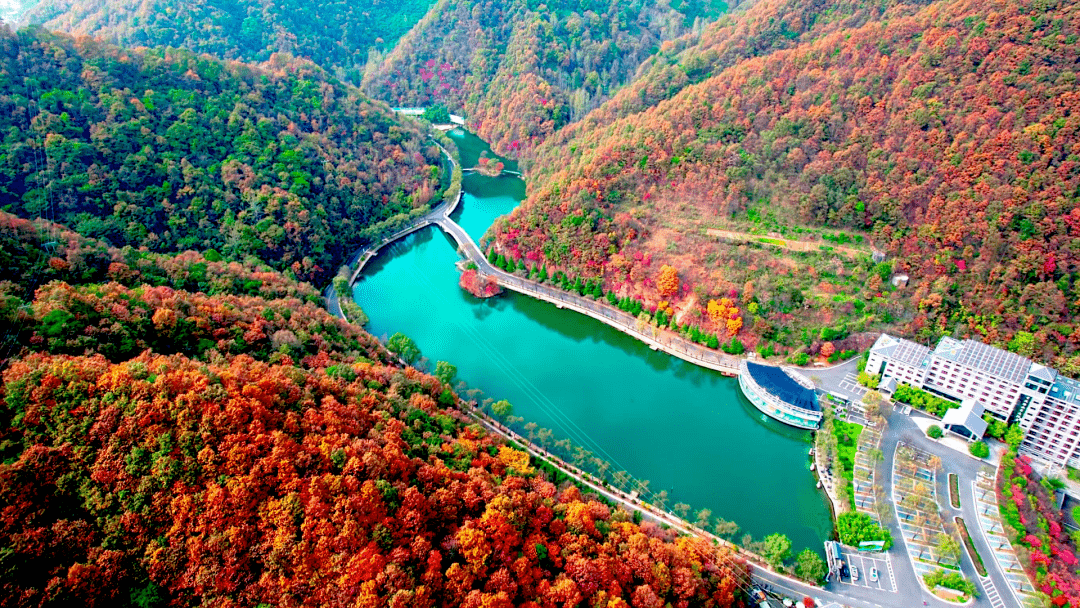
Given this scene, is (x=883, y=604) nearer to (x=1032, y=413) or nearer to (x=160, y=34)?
(x=1032, y=413)

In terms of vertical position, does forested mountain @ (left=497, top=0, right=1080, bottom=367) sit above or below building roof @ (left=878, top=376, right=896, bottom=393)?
above

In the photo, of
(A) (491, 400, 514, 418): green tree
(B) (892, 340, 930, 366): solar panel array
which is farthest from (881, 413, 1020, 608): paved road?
(A) (491, 400, 514, 418): green tree

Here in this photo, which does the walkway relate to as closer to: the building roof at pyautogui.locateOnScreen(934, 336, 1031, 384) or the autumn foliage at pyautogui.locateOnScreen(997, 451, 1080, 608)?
the autumn foliage at pyautogui.locateOnScreen(997, 451, 1080, 608)

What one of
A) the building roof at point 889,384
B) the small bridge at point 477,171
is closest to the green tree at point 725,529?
the building roof at point 889,384

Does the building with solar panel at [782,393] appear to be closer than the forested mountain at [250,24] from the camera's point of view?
Yes

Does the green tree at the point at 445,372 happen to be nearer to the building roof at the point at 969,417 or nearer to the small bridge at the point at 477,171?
the building roof at the point at 969,417

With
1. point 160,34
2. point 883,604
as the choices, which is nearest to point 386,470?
point 883,604
